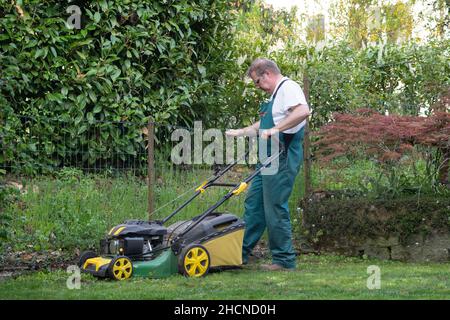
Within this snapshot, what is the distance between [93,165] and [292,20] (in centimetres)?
1153

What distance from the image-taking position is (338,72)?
11.3 meters

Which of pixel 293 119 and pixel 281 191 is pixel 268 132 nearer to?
pixel 293 119

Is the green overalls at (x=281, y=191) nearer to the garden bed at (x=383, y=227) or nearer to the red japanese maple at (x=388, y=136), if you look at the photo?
the red japanese maple at (x=388, y=136)

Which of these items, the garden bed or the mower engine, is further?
the garden bed

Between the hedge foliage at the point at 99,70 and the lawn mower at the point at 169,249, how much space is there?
2250 millimetres

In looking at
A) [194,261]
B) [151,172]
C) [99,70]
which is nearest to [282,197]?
[194,261]

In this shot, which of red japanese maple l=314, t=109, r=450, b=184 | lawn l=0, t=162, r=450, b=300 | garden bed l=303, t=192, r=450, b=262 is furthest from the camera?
garden bed l=303, t=192, r=450, b=262

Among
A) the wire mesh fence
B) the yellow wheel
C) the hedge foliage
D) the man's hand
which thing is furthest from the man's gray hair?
the hedge foliage

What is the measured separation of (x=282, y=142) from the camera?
7004 millimetres

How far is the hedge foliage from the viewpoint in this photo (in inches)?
356

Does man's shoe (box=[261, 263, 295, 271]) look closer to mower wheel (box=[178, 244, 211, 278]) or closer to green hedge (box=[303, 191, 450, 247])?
mower wheel (box=[178, 244, 211, 278])

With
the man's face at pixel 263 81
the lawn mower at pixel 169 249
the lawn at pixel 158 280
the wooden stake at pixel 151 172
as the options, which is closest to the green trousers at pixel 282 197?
the lawn mower at pixel 169 249

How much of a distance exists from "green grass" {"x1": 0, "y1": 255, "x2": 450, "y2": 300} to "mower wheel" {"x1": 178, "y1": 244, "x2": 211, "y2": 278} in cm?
9
